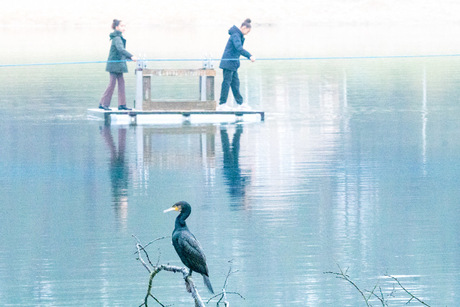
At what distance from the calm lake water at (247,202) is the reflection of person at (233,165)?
1.5 inches

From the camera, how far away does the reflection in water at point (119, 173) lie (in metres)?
12.1

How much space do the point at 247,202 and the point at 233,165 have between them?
2.47 metres

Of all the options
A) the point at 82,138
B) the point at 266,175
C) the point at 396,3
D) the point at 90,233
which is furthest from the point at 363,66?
the point at 396,3

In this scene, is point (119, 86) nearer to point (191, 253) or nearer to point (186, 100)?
point (186, 100)

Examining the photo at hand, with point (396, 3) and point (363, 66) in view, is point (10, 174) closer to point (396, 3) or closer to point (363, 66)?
point (363, 66)

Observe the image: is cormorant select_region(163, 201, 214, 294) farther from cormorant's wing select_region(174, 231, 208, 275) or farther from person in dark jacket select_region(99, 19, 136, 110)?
person in dark jacket select_region(99, 19, 136, 110)

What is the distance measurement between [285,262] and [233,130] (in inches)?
340

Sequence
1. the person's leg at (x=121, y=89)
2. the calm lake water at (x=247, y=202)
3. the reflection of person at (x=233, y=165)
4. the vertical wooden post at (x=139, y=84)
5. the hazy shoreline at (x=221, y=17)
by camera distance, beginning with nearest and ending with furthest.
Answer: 1. the calm lake water at (x=247, y=202)
2. the reflection of person at (x=233, y=165)
3. the vertical wooden post at (x=139, y=84)
4. the person's leg at (x=121, y=89)
5. the hazy shoreline at (x=221, y=17)

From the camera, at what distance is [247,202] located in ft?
40.5

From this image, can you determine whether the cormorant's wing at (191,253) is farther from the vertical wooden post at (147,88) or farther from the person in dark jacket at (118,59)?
the vertical wooden post at (147,88)

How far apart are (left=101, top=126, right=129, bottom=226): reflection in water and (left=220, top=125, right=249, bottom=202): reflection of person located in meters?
1.17

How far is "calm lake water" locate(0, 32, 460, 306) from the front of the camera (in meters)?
9.23

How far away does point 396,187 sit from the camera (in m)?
13.2

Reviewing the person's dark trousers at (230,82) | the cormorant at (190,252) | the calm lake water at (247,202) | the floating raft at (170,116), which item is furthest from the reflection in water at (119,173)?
the cormorant at (190,252)
